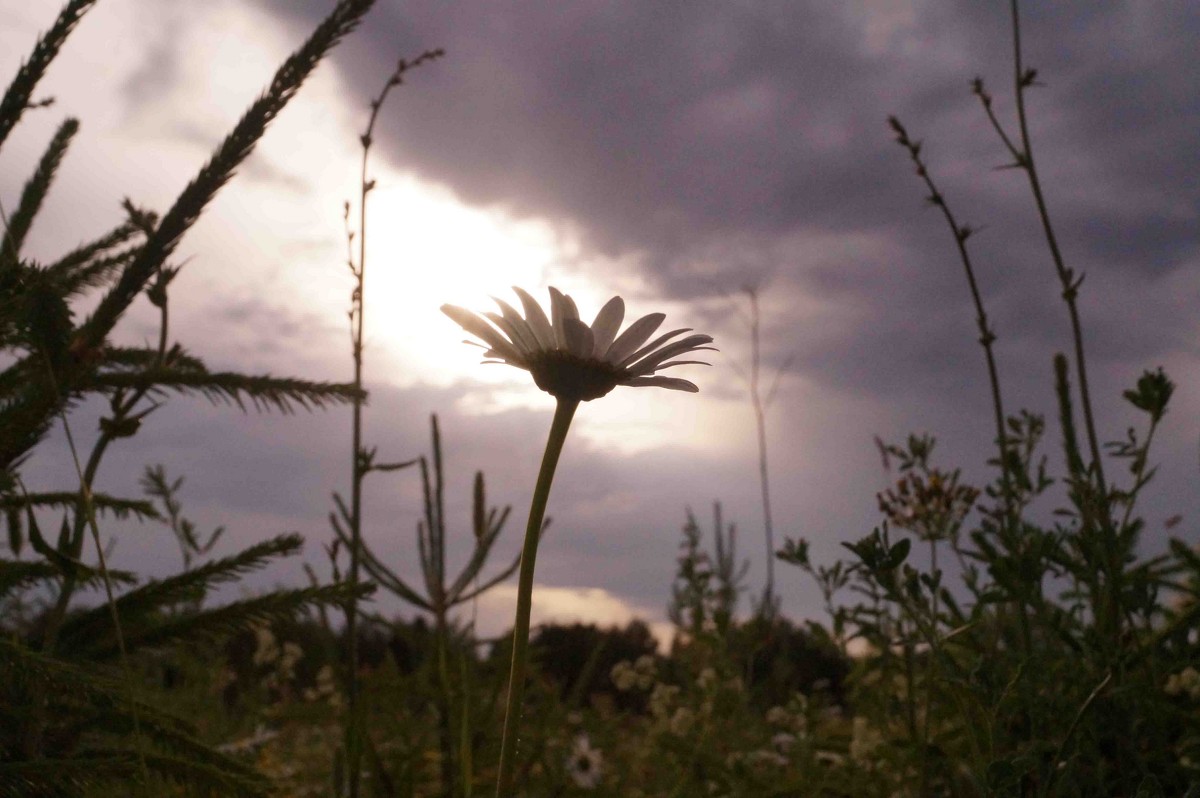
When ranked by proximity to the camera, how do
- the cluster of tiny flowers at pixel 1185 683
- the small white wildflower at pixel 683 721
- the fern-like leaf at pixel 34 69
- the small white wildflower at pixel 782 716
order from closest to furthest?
the fern-like leaf at pixel 34 69
the cluster of tiny flowers at pixel 1185 683
the small white wildflower at pixel 683 721
the small white wildflower at pixel 782 716

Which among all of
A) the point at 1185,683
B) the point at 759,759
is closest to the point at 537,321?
the point at 1185,683

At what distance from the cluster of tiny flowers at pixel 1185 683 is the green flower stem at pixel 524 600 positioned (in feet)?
5.06

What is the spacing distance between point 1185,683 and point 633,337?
171 cm

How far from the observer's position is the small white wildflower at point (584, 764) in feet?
10.2

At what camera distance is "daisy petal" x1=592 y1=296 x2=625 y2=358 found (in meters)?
Answer: 1.22

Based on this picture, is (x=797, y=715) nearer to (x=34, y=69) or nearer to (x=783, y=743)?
(x=783, y=743)

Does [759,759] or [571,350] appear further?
[759,759]

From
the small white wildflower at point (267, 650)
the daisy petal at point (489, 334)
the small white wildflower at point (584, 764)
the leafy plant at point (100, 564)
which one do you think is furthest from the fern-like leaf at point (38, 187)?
the small white wildflower at point (267, 650)

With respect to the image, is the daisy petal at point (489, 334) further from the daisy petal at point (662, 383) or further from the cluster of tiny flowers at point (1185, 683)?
the cluster of tiny flowers at point (1185, 683)

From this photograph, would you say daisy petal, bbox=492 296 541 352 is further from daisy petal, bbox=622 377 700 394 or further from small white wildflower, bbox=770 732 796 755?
small white wildflower, bbox=770 732 796 755

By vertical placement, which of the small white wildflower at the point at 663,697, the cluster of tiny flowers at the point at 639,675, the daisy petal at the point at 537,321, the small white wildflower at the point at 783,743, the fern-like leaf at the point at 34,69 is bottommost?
the small white wildflower at the point at 783,743

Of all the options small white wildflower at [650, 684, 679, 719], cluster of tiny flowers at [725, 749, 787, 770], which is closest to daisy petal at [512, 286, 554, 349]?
cluster of tiny flowers at [725, 749, 787, 770]

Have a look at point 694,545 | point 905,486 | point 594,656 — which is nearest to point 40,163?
point 594,656

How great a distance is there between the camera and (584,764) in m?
3.24
